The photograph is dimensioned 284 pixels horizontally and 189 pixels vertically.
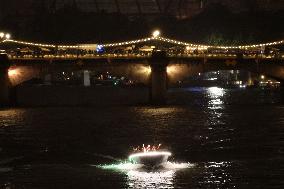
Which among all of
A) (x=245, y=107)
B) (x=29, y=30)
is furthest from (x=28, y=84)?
(x=245, y=107)

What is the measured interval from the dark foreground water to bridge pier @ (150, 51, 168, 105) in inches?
467

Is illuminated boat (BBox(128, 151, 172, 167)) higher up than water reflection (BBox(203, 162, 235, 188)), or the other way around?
illuminated boat (BBox(128, 151, 172, 167))

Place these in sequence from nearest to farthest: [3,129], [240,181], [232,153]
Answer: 1. [240,181]
2. [232,153]
3. [3,129]

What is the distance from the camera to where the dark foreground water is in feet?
139

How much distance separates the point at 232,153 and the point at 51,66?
6037 cm

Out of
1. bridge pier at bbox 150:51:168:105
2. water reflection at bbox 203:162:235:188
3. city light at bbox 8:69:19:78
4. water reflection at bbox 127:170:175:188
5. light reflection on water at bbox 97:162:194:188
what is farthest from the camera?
city light at bbox 8:69:19:78

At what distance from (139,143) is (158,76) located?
48.5 meters

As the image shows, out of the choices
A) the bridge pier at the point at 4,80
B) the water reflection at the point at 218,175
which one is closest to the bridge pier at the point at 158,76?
the bridge pier at the point at 4,80

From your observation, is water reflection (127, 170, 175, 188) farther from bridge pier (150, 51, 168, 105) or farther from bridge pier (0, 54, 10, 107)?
bridge pier (0, 54, 10, 107)

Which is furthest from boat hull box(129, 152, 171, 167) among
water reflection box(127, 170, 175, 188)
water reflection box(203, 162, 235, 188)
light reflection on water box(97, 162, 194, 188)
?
water reflection box(203, 162, 235, 188)

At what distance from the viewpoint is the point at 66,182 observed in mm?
41844

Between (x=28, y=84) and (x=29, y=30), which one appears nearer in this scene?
(x=29, y=30)

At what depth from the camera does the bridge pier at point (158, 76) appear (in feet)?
350

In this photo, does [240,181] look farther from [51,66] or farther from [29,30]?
[29,30]
